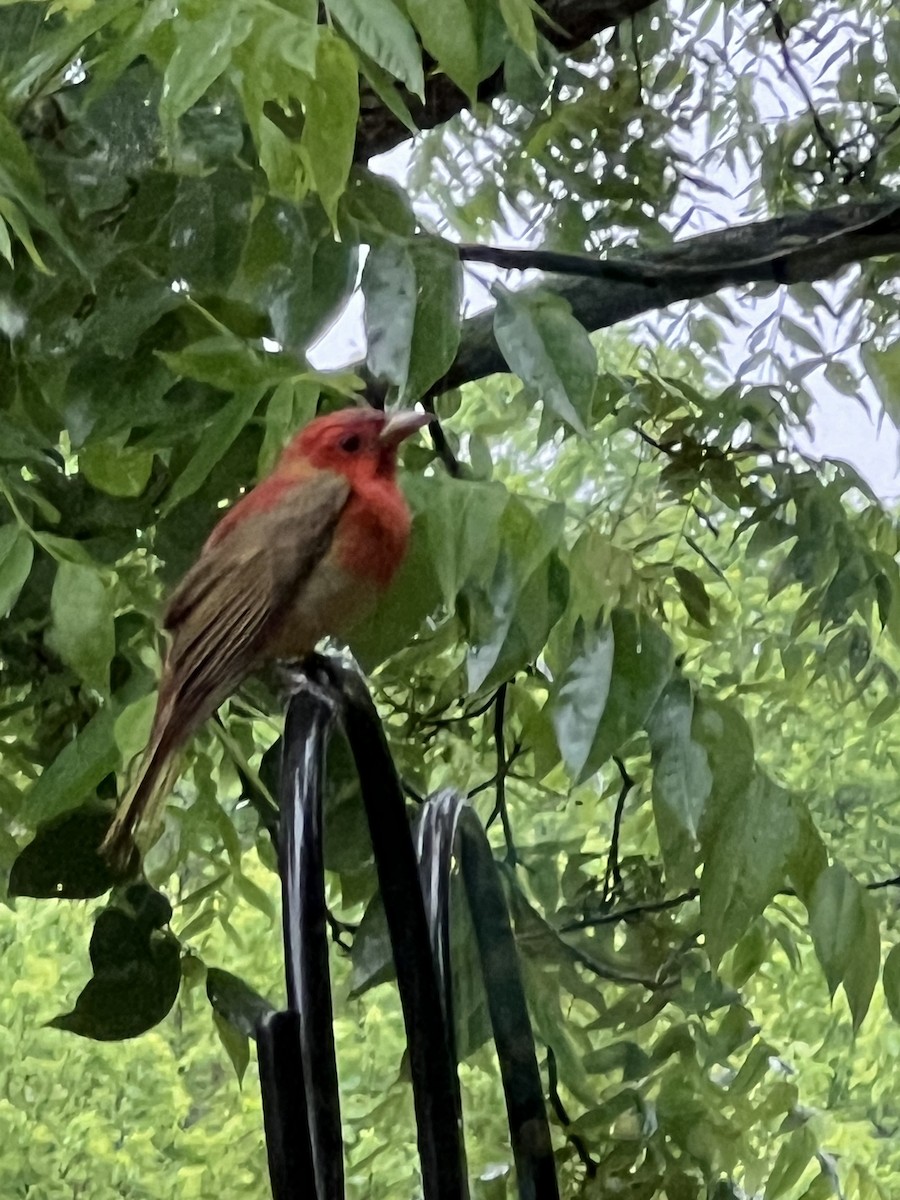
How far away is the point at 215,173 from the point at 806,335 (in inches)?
15.8

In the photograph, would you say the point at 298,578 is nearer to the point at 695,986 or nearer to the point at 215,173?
the point at 215,173

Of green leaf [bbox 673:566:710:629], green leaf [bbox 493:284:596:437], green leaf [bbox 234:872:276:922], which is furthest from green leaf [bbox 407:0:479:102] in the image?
green leaf [bbox 234:872:276:922]

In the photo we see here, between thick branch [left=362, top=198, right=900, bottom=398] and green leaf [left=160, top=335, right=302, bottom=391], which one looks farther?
thick branch [left=362, top=198, right=900, bottom=398]

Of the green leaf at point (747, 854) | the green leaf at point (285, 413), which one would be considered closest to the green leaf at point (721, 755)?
the green leaf at point (747, 854)

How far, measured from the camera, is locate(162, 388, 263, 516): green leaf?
0.48m

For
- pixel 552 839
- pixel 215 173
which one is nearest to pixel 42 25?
pixel 215 173

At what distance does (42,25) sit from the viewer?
0.51 meters

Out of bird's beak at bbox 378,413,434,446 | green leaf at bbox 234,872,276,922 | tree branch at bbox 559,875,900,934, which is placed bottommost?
tree branch at bbox 559,875,900,934

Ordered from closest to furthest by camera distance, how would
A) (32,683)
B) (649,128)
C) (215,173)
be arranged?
1. (215,173)
2. (32,683)
3. (649,128)

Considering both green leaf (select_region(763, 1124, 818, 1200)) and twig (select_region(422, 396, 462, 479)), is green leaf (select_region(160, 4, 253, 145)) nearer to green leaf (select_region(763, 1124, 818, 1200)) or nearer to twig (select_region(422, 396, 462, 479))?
twig (select_region(422, 396, 462, 479))

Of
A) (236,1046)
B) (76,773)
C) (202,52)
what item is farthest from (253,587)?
(236,1046)

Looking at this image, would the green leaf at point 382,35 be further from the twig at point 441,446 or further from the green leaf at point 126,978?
the green leaf at point 126,978

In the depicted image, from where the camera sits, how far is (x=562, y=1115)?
2.33ft

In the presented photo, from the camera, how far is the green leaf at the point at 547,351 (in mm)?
542
